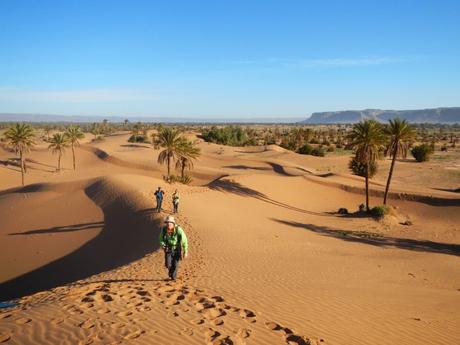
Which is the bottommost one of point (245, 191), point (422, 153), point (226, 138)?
point (245, 191)

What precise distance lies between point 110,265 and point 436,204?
24.8 metres

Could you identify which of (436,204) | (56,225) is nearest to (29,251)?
(56,225)

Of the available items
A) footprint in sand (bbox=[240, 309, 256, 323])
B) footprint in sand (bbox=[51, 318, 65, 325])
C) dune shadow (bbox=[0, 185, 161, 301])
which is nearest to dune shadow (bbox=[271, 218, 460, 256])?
dune shadow (bbox=[0, 185, 161, 301])

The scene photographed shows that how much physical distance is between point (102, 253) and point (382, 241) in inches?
557

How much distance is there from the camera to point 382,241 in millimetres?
21984

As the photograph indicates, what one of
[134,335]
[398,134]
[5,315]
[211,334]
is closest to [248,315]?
[211,334]

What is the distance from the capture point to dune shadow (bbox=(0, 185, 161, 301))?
15.7m

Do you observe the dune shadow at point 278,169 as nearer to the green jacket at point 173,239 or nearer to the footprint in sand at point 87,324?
the green jacket at point 173,239

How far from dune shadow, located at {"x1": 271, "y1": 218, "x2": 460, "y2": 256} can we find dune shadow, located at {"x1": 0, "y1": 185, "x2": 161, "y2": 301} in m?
9.02

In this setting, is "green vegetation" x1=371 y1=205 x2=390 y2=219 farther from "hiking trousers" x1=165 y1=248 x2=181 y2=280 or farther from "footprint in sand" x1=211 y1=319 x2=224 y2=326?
"footprint in sand" x1=211 y1=319 x2=224 y2=326

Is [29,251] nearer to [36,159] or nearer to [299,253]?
[299,253]

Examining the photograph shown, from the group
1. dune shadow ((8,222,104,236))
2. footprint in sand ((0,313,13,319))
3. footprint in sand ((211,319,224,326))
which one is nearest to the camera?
footprint in sand ((211,319,224,326))

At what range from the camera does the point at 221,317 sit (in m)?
7.98

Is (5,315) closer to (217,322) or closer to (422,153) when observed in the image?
(217,322)
